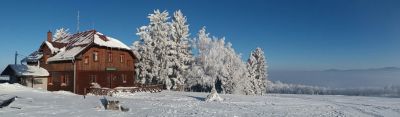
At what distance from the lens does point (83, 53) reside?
43.7 meters

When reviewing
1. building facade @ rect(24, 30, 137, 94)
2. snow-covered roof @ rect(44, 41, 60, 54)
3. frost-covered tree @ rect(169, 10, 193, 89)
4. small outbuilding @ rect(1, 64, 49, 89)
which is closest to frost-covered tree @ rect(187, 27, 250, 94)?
frost-covered tree @ rect(169, 10, 193, 89)

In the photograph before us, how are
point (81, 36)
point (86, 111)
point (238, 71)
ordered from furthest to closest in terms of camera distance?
1. point (238, 71)
2. point (81, 36)
3. point (86, 111)

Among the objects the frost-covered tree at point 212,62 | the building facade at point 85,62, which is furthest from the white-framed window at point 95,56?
the frost-covered tree at point 212,62

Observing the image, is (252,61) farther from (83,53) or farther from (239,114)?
(239,114)

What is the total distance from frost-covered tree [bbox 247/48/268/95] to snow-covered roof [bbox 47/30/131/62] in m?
32.6

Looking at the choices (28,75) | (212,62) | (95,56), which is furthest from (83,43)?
(212,62)

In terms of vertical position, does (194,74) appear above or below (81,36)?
below

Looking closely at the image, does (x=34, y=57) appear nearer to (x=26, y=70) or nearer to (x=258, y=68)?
(x=26, y=70)

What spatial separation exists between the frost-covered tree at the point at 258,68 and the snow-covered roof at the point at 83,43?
1285 inches

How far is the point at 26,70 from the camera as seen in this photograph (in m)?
46.1

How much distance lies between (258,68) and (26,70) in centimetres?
4899

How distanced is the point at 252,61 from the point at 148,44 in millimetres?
30866

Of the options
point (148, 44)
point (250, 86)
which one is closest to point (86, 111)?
point (148, 44)

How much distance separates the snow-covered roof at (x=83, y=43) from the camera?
1754 inches
